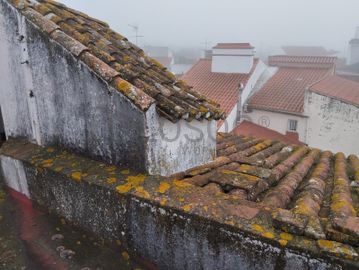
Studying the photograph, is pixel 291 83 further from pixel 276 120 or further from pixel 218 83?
pixel 218 83

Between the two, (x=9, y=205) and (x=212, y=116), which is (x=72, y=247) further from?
(x=212, y=116)

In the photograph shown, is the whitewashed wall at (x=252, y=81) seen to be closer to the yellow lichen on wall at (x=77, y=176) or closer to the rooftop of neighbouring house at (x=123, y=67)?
the rooftop of neighbouring house at (x=123, y=67)

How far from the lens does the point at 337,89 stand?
18.5 meters

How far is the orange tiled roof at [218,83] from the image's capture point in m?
17.9

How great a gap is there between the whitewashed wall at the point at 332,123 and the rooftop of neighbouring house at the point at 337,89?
10.7 inches

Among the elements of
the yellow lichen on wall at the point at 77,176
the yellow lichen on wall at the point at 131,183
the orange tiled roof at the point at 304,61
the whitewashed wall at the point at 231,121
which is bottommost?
the whitewashed wall at the point at 231,121

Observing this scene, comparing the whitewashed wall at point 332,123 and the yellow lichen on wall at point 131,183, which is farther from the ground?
the yellow lichen on wall at point 131,183

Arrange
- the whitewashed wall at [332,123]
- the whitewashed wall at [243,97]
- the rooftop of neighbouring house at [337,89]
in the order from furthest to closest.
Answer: the rooftop of neighbouring house at [337,89] < the whitewashed wall at [332,123] < the whitewashed wall at [243,97]

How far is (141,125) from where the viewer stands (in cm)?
267

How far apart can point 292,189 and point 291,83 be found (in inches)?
745

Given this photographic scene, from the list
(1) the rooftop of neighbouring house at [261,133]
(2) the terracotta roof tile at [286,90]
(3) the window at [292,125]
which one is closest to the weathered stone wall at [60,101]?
(1) the rooftop of neighbouring house at [261,133]

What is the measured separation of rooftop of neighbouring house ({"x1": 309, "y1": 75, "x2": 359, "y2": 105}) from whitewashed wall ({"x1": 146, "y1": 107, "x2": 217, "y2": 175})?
15.0 metres

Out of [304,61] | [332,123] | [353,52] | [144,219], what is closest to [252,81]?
[332,123]

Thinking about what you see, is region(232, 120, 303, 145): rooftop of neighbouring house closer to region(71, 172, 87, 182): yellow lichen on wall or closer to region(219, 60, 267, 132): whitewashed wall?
region(219, 60, 267, 132): whitewashed wall
